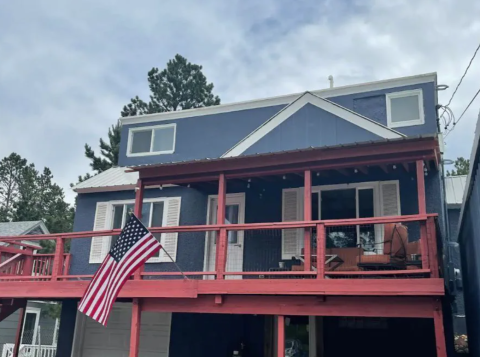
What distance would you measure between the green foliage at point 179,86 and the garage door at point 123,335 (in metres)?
18.3

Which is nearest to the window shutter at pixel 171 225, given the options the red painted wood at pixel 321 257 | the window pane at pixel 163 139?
the window pane at pixel 163 139

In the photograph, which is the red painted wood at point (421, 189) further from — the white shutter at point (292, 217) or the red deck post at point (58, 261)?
the red deck post at point (58, 261)

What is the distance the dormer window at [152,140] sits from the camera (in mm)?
14594

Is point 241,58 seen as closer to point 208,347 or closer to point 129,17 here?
point 129,17

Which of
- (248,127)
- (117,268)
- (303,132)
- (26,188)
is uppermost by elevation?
(26,188)

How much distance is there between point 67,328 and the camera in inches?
533

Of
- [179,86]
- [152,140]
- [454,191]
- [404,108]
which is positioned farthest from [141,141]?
[179,86]

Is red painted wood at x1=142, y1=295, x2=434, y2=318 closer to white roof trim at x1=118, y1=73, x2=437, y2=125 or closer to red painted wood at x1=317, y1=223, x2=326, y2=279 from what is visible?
red painted wood at x1=317, y1=223, x2=326, y2=279

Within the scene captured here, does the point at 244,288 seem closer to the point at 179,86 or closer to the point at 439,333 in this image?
the point at 439,333

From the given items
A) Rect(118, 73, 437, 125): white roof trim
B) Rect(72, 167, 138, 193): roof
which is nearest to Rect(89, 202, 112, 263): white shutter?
Rect(72, 167, 138, 193): roof

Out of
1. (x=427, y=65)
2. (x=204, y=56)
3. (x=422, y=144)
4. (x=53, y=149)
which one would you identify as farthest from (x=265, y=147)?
(x=53, y=149)

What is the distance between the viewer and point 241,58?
2117 cm

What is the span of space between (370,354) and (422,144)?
480cm

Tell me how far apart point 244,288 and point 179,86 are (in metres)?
23.4
